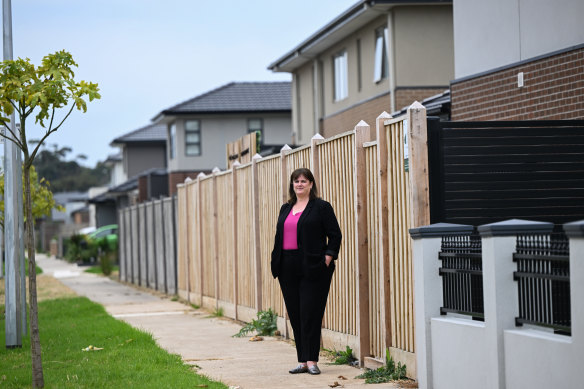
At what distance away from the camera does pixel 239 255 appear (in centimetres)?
1445

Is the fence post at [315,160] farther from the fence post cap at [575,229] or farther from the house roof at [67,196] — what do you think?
the house roof at [67,196]

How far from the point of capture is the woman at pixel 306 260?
900 centimetres

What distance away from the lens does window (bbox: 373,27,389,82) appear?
23.7 metres

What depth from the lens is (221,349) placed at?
442 inches

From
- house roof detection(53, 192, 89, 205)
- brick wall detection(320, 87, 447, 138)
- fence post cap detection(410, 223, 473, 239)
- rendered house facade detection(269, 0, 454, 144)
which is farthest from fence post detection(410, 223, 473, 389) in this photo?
house roof detection(53, 192, 89, 205)

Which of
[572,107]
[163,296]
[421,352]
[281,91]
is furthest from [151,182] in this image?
[421,352]

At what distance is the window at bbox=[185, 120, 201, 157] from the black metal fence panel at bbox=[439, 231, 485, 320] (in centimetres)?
3681

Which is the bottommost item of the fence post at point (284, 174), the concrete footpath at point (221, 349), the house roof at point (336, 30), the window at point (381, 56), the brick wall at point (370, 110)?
the concrete footpath at point (221, 349)

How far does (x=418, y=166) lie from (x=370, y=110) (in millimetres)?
16505

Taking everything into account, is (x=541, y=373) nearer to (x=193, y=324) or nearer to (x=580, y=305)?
(x=580, y=305)

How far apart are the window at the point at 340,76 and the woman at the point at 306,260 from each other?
17.3 metres

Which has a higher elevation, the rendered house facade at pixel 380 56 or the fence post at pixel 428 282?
the rendered house facade at pixel 380 56

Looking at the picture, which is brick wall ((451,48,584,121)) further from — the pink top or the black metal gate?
the pink top

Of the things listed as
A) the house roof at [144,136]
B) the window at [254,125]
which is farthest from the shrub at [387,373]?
the house roof at [144,136]
